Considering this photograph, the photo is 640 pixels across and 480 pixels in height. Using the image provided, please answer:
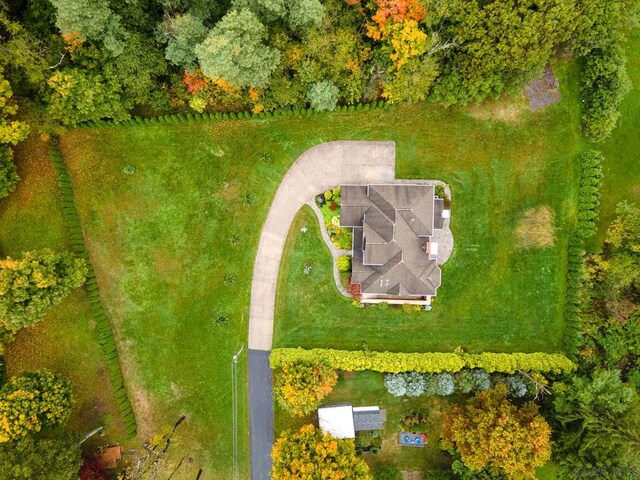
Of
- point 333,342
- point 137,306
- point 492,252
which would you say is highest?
point 492,252

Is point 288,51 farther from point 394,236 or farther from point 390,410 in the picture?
point 390,410

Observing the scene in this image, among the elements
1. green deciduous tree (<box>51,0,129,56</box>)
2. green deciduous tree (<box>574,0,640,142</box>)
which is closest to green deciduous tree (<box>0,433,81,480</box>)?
green deciduous tree (<box>51,0,129,56</box>)

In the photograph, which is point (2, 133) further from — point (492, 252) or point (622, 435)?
point (622, 435)

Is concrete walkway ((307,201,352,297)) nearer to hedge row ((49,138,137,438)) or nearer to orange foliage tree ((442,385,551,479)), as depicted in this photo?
orange foliage tree ((442,385,551,479))

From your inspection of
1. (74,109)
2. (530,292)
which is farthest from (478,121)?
(74,109)

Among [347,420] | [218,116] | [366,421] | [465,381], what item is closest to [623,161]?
[465,381]
